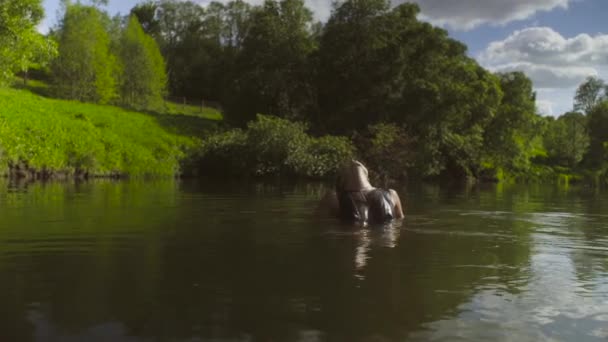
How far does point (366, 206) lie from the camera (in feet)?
39.3

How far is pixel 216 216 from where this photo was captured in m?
13.5

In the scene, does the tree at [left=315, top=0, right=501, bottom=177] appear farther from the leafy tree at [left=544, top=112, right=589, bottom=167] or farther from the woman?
the woman

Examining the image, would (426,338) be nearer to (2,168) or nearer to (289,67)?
(2,168)

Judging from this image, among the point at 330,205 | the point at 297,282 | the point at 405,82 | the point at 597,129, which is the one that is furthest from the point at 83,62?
the point at 597,129

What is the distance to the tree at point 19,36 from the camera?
94.9ft

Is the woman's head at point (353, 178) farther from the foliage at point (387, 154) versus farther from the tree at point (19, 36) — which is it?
the foliage at point (387, 154)

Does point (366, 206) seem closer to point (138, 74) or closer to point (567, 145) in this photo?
point (138, 74)

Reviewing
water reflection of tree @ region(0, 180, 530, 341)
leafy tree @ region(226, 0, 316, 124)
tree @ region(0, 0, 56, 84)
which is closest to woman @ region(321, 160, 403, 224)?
water reflection of tree @ region(0, 180, 530, 341)

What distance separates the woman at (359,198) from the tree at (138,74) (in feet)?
223

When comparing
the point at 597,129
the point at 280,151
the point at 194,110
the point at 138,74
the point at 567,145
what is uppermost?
the point at 138,74

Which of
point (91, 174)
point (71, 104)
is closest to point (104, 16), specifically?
point (71, 104)

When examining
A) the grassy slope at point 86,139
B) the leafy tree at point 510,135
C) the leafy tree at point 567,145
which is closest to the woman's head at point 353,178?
the grassy slope at point 86,139

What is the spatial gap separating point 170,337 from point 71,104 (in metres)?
52.7

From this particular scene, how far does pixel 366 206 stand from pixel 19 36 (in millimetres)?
24312
